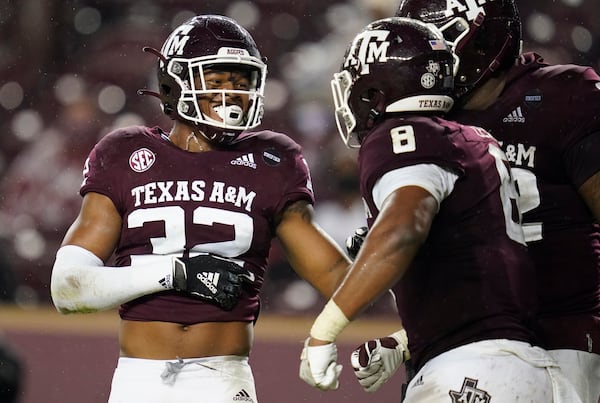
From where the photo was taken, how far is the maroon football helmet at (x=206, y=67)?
2.91m

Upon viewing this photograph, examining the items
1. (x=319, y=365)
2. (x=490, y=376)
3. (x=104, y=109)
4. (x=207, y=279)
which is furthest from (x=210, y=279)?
(x=104, y=109)

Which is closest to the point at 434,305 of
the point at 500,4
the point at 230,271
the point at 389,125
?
the point at 389,125

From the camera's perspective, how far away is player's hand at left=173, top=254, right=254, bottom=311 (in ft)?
8.69

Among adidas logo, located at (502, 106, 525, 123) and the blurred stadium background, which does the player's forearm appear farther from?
the blurred stadium background

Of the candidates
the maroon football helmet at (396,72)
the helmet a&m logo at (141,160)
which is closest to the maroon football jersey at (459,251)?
the maroon football helmet at (396,72)

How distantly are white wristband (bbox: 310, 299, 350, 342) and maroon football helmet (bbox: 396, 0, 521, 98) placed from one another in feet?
3.22

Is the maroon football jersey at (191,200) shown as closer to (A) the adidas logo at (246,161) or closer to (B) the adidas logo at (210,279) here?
(A) the adidas logo at (246,161)

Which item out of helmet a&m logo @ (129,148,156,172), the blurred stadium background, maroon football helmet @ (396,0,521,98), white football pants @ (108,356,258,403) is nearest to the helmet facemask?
helmet a&m logo @ (129,148,156,172)

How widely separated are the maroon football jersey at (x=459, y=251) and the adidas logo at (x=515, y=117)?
1.77 feet

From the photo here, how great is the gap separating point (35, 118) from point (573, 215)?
13.8 feet

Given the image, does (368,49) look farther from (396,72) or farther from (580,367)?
(580,367)

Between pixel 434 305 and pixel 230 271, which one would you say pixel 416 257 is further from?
pixel 230 271

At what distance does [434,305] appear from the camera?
2361 mm

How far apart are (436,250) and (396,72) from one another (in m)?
0.44
